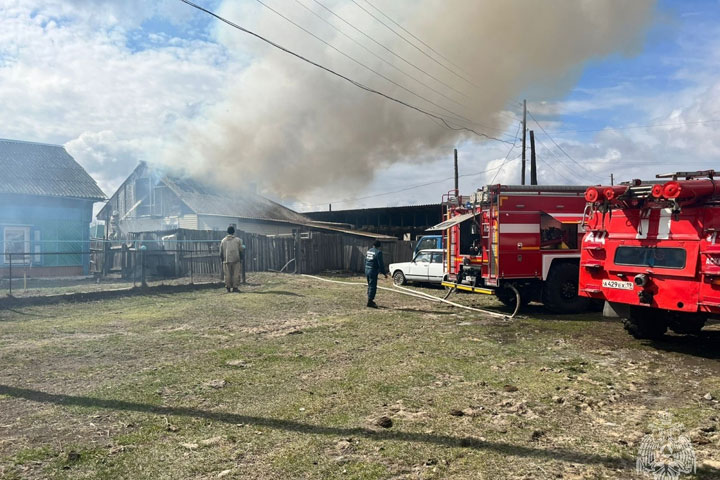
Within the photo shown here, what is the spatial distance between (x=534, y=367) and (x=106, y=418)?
5009 millimetres

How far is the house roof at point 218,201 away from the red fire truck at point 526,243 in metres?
18.2

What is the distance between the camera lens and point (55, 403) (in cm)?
505

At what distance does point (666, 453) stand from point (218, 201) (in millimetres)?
27659

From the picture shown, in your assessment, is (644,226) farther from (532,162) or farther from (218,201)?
(218,201)

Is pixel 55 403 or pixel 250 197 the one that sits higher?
pixel 250 197

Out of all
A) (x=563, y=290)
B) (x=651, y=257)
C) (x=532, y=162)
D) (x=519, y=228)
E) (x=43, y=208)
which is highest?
(x=532, y=162)

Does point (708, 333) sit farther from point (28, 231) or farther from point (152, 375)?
point (28, 231)

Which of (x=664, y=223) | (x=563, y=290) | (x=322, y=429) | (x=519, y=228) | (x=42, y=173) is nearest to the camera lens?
(x=322, y=429)

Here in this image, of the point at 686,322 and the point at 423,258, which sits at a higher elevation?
the point at 423,258

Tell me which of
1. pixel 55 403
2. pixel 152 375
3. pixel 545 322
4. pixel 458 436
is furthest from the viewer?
pixel 545 322

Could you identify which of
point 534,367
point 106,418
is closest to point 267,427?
point 106,418

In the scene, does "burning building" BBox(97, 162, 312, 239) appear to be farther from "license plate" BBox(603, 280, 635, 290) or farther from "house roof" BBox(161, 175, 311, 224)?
"license plate" BBox(603, 280, 635, 290)

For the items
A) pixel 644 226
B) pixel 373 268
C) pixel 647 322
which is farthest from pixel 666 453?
pixel 373 268

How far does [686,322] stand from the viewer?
25.8ft
